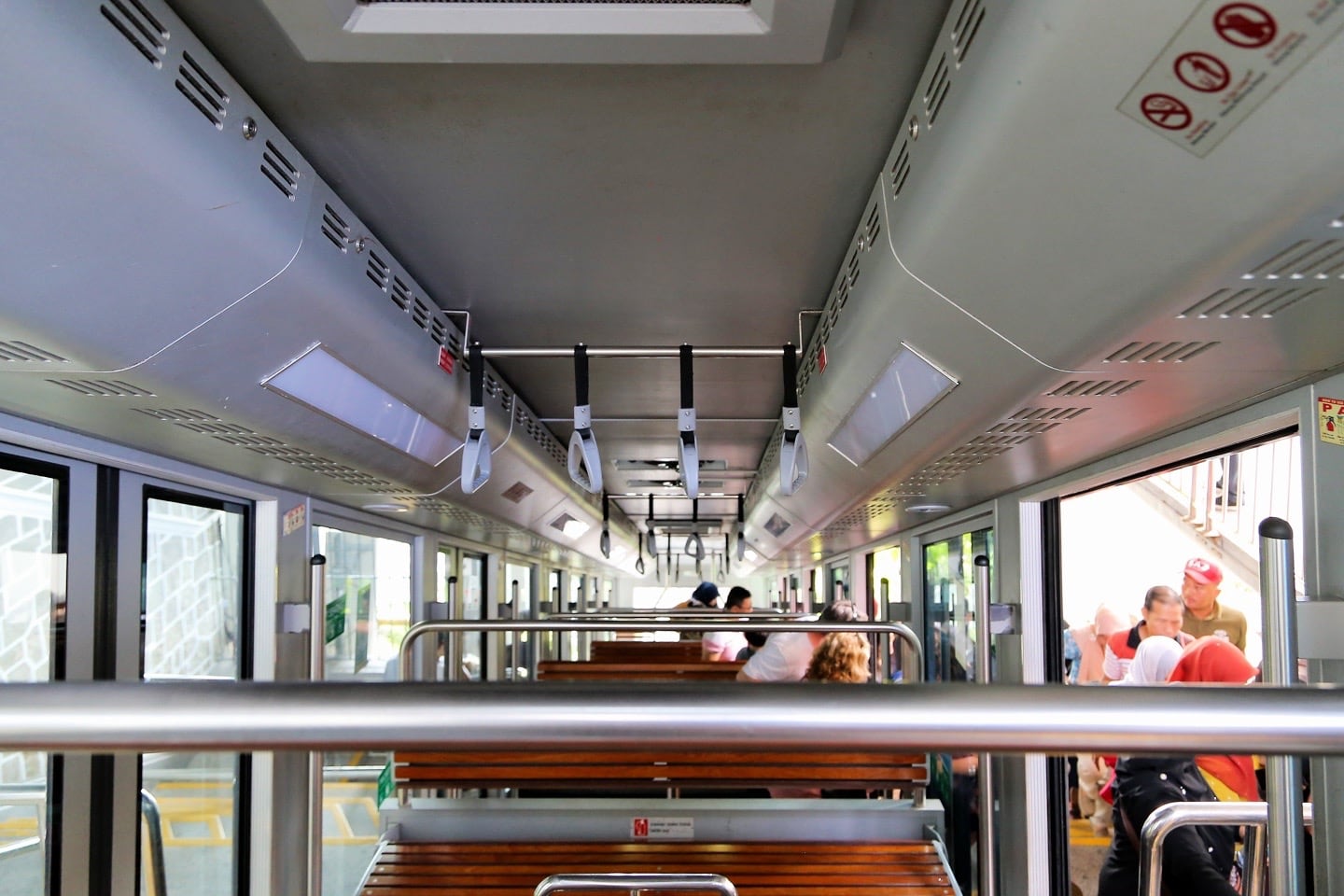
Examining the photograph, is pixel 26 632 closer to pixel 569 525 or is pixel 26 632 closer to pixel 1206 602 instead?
pixel 1206 602

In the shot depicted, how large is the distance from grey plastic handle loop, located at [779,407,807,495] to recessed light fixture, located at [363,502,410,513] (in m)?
1.88

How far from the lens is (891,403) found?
250cm

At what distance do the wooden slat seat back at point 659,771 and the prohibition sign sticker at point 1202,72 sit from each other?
227 centimetres

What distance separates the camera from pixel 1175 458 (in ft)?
8.80

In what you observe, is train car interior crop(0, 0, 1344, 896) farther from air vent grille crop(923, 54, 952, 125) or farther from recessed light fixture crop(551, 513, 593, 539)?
recessed light fixture crop(551, 513, 593, 539)

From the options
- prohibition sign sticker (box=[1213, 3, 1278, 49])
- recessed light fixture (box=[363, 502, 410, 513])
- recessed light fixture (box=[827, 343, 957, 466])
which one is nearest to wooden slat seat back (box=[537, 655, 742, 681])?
recessed light fixture (box=[363, 502, 410, 513])

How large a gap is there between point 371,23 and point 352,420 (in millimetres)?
1398

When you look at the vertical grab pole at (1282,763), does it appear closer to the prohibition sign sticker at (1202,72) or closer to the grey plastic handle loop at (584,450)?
the prohibition sign sticker at (1202,72)

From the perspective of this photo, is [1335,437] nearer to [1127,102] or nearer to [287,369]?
[1127,102]

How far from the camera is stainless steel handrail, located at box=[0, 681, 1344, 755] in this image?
1.71 ft

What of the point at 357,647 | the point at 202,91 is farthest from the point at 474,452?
the point at 357,647

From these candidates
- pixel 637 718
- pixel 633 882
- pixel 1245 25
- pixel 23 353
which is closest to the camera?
pixel 637 718

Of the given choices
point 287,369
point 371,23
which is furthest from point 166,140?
point 287,369

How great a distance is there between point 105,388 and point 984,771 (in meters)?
2.24
